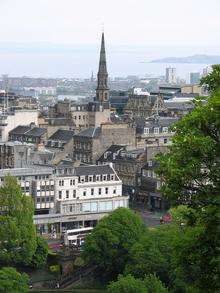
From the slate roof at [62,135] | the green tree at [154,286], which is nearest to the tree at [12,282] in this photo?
the green tree at [154,286]

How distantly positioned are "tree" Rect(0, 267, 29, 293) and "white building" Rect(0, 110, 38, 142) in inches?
1929

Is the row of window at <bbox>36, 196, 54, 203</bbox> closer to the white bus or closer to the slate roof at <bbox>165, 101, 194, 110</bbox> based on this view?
the white bus

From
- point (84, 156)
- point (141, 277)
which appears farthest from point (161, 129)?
point (141, 277)

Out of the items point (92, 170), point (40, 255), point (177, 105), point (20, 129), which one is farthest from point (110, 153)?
point (177, 105)

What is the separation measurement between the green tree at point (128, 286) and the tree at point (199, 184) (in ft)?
73.6

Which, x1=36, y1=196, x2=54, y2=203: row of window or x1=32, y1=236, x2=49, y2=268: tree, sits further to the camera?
x1=36, y1=196, x2=54, y2=203: row of window

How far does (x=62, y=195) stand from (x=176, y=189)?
49.0 metres

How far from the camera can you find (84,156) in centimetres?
8569

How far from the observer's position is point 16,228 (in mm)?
51406

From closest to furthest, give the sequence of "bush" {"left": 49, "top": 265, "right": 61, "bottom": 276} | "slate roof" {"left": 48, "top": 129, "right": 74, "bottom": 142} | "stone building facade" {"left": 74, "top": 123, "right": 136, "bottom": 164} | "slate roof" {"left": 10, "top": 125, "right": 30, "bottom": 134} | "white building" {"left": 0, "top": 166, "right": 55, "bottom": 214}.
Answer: "bush" {"left": 49, "top": 265, "right": 61, "bottom": 276}, "white building" {"left": 0, "top": 166, "right": 55, "bottom": 214}, "stone building facade" {"left": 74, "top": 123, "right": 136, "bottom": 164}, "slate roof" {"left": 48, "top": 129, "right": 74, "bottom": 142}, "slate roof" {"left": 10, "top": 125, "right": 30, "bottom": 134}

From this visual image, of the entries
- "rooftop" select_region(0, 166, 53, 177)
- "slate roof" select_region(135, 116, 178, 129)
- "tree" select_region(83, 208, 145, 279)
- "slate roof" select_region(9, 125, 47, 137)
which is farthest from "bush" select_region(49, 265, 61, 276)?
"slate roof" select_region(135, 116, 178, 129)

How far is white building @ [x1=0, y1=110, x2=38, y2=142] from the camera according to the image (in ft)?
314

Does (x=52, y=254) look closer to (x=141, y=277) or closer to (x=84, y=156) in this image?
(x=141, y=277)

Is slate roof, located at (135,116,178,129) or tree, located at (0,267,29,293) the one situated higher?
slate roof, located at (135,116,178,129)
